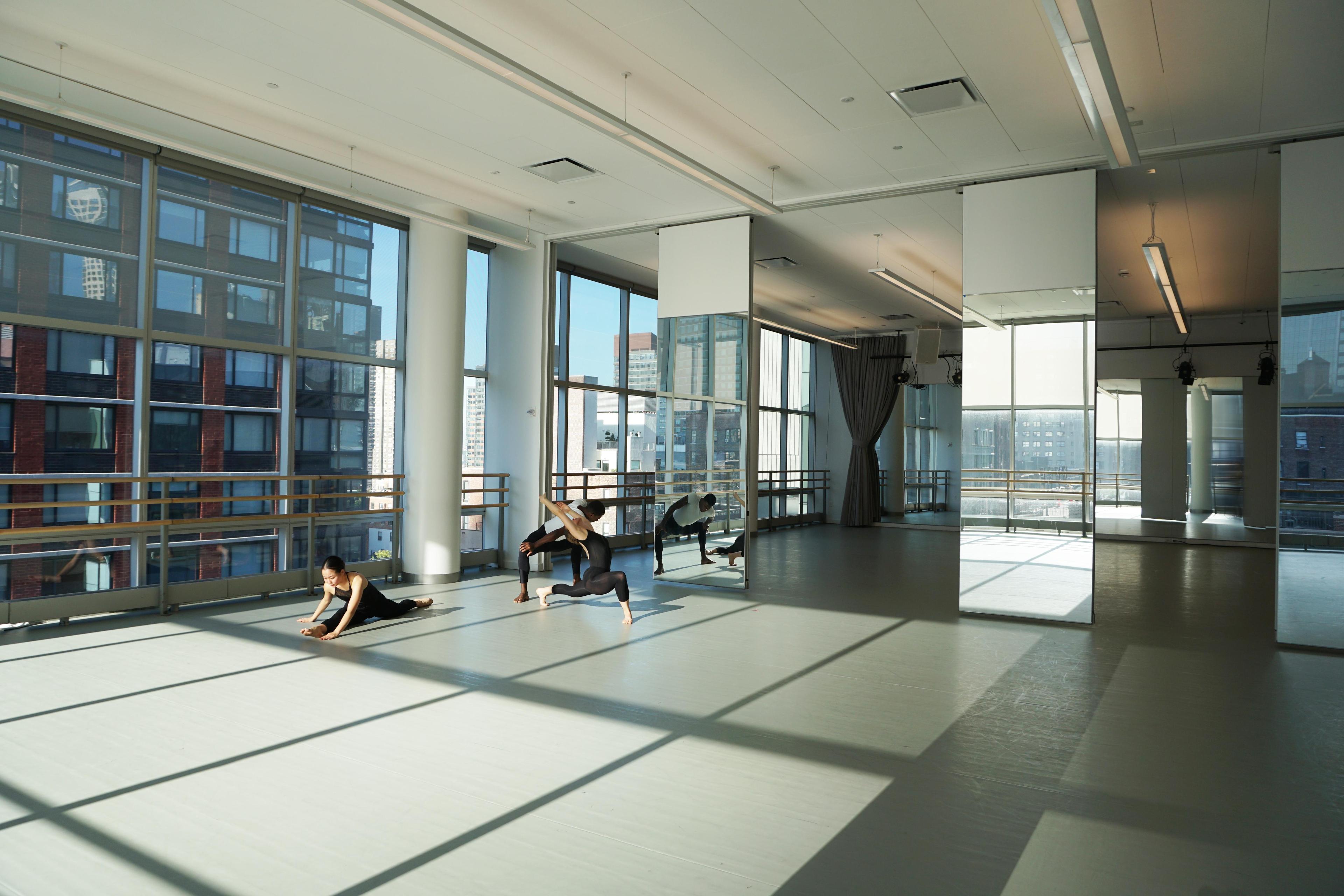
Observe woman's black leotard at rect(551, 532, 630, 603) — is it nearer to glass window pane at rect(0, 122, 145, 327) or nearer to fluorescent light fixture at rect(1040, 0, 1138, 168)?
glass window pane at rect(0, 122, 145, 327)

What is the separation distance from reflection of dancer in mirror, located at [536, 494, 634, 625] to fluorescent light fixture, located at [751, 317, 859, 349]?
186 inches

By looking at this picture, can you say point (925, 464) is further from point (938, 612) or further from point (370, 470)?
point (370, 470)

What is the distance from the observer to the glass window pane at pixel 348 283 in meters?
7.52

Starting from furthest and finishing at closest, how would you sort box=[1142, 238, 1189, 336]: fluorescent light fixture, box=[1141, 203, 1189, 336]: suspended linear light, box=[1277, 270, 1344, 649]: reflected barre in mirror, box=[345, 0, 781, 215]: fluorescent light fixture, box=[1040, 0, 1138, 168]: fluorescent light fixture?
box=[1142, 238, 1189, 336]: fluorescent light fixture, box=[1141, 203, 1189, 336]: suspended linear light, box=[1277, 270, 1344, 649]: reflected barre in mirror, box=[345, 0, 781, 215]: fluorescent light fixture, box=[1040, 0, 1138, 168]: fluorescent light fixture

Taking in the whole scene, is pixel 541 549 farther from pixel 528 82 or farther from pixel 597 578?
pixel 528 82

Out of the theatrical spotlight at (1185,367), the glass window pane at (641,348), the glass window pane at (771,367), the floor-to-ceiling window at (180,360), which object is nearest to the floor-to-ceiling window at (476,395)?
the floor-to-ceiling window at (180,360)

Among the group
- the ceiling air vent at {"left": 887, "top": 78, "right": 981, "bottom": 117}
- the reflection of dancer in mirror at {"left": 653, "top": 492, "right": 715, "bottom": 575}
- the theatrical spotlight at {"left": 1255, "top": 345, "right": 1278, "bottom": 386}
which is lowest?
the reflection of dancer in mirror at {"left": 653, "top": 492, "right": 715, "bottom": 575}

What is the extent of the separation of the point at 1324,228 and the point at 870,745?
4.97 metres

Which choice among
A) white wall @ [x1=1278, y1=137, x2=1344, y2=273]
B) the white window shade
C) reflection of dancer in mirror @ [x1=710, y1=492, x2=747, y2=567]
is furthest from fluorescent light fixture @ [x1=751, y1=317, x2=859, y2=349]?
white wall @ [x1=1278, y1=137, x2=1344, y2=273]

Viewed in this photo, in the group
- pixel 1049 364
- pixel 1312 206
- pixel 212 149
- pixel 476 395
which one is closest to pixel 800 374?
pixel 476 395

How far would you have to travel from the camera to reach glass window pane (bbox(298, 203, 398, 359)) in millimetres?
7516

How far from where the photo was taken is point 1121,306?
12594mm

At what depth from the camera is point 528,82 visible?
4738 millimetres

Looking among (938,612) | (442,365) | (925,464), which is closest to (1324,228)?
(938,612)
